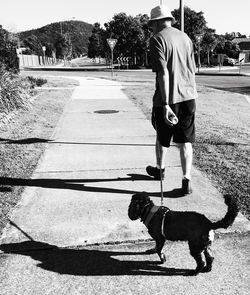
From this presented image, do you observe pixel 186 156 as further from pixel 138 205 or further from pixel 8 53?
pixel 8 53

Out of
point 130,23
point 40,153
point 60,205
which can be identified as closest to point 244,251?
point 60,205

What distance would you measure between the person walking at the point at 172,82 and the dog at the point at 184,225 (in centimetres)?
69

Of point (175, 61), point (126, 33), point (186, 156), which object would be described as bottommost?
point (186, 156)

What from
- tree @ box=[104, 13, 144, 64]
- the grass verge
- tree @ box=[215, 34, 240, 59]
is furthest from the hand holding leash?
tree @ box=[215, 34, 240, 59]

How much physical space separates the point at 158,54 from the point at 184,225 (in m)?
1.77

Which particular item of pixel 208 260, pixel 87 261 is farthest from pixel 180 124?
pixel 87 261

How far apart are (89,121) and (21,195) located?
4519mm

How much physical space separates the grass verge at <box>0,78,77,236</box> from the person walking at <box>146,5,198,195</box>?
5.65 feet

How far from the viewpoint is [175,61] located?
12.2 feet

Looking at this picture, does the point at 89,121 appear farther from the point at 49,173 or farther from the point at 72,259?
the point at 72,259

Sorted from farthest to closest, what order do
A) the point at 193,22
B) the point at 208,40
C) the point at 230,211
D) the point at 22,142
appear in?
the point at 208,40, the point at 193,22, the point at 22,142, the point at 230,211

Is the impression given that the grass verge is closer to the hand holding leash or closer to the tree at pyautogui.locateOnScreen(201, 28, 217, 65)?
the hand holding leash

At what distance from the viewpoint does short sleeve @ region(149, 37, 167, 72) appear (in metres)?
3.59

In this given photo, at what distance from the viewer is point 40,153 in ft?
18.9
